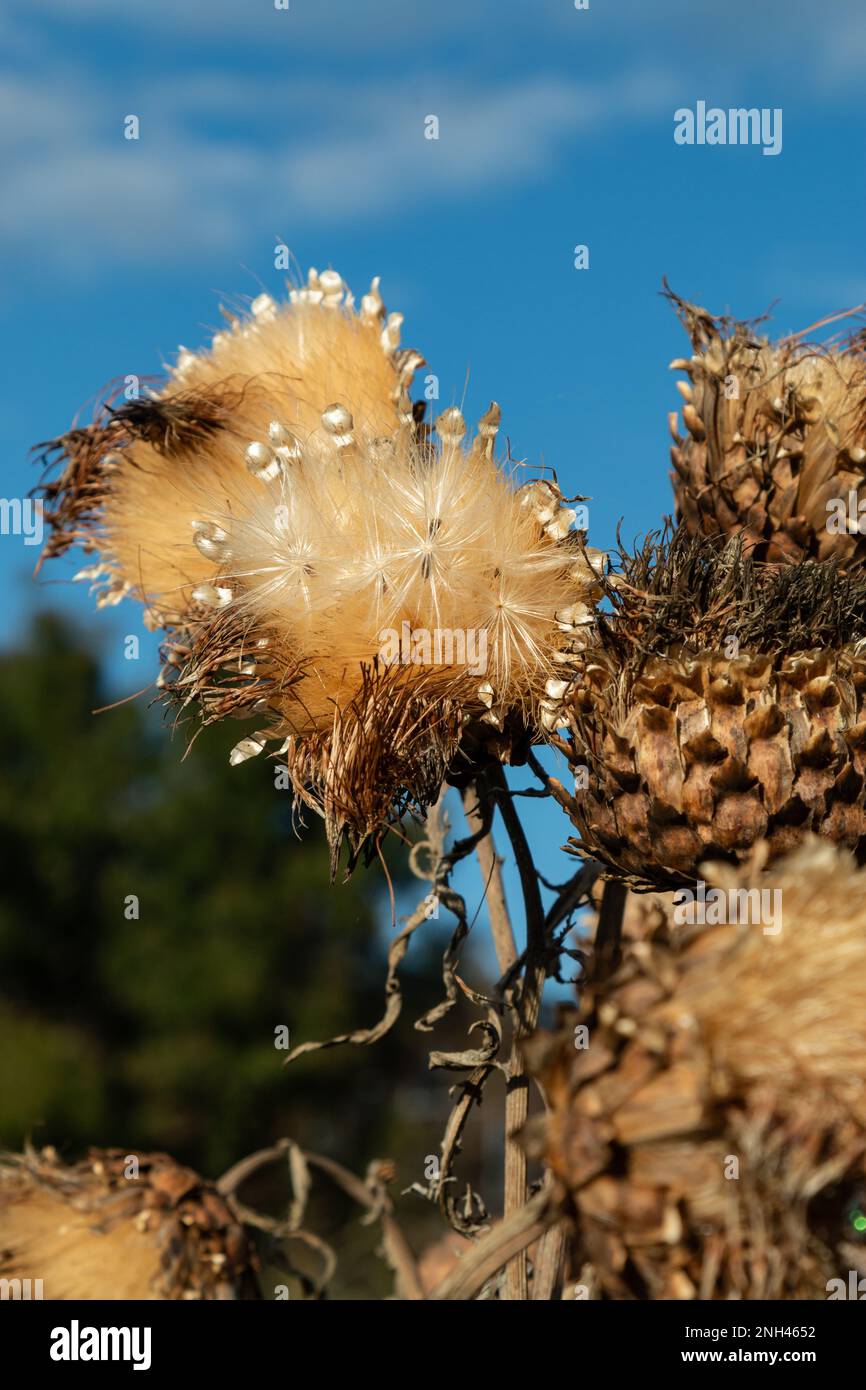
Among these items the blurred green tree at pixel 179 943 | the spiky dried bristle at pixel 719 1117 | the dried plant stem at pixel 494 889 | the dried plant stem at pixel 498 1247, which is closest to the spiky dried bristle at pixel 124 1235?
the dried plant stem at pixel 494 889

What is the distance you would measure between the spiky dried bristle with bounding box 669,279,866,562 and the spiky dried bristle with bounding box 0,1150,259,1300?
3.76ft

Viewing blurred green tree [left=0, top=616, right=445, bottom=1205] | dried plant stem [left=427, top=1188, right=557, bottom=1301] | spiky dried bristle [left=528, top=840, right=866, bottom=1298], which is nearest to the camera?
spiky dried bristle [left=528, top=840, right=866, bottom=1298]

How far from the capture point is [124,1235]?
6.70 ft

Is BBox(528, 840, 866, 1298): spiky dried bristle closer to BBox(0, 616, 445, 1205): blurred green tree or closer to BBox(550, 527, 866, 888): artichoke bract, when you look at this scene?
BBox(550, 527, 866, 888): artichoke bract

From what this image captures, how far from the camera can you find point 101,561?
2203mm

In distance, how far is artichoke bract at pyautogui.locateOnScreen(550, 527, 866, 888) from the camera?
148 cm

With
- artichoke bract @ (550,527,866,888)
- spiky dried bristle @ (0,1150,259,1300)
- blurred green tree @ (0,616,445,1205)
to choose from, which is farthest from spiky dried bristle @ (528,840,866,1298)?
blurred green tree @ (0,616,445,1205)

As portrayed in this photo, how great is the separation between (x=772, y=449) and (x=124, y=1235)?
1.34m

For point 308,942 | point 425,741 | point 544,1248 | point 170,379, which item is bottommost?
point 308,942

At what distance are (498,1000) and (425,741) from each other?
34cm

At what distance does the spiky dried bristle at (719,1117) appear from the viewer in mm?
1121

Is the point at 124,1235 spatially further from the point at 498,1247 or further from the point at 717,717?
the point at 717,717

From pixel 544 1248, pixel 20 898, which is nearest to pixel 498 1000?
pixel 544 1248
